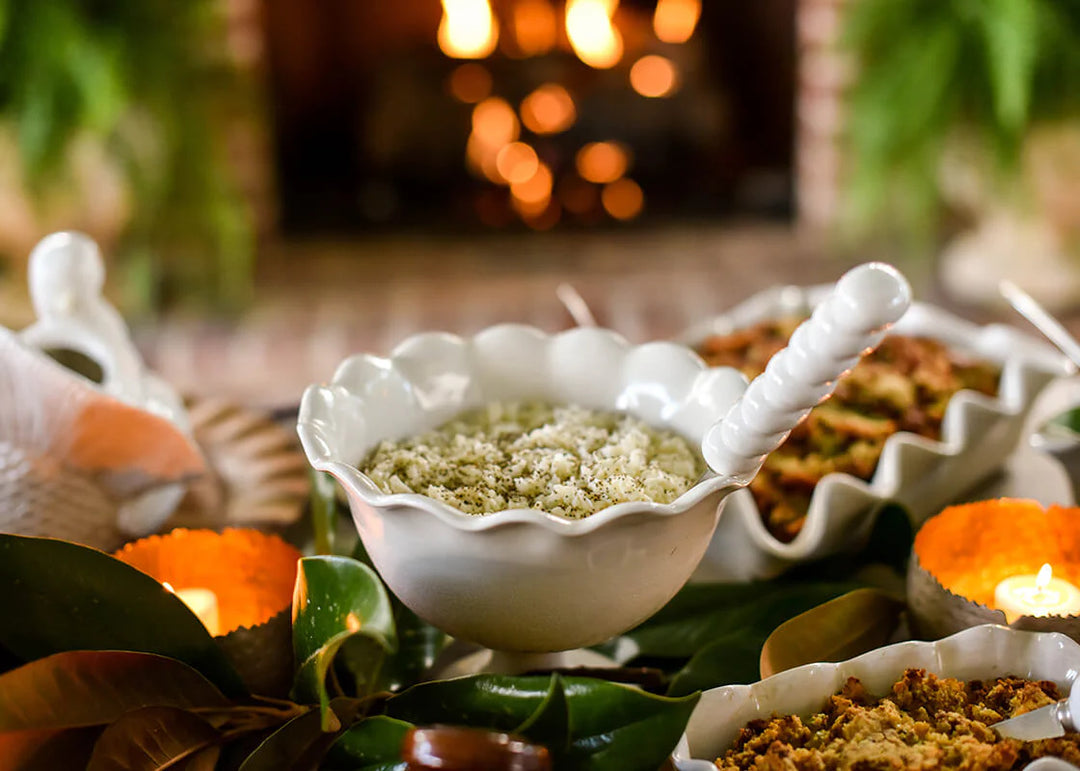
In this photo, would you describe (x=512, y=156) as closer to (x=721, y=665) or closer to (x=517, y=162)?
(x=517, y=162)

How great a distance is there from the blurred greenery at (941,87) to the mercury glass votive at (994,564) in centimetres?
150

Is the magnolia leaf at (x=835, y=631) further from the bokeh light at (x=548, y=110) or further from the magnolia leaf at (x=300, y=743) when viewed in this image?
the bokeh light at (x=548, y=110)

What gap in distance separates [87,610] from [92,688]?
0.05 m

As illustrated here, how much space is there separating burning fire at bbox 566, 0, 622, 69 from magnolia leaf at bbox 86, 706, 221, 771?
7.47ft

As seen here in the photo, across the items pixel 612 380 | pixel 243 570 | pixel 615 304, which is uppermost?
pixel 612 380

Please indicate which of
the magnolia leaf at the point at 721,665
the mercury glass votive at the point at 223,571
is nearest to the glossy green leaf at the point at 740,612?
the magnolia leaf at the point at 721,665

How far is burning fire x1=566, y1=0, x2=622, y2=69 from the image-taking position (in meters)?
2.60

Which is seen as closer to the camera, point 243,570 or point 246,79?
point 243,570

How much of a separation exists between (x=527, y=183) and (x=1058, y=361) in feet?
6.53

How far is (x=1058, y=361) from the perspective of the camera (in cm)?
90

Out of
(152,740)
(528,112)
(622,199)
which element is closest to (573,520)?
(152,740)

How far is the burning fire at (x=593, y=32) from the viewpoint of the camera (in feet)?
8.53

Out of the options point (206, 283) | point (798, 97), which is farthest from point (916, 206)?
point (206, 283)

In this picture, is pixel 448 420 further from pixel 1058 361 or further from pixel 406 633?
pixel 1058 361
